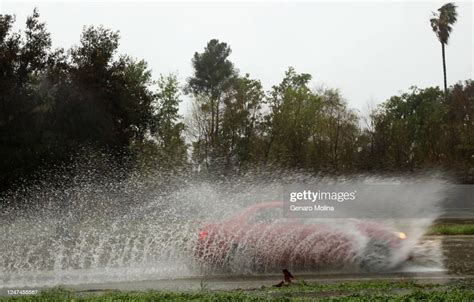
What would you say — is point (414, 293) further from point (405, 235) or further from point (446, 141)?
point (446, 141)

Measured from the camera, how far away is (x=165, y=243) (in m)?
13.5

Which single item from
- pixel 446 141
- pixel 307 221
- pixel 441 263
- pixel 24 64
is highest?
pixel 24 64

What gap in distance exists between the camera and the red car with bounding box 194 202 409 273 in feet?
40.7

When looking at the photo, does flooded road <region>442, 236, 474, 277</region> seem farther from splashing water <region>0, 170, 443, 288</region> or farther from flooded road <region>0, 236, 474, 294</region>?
splashing water <region>0, 170, 443, 288</region>

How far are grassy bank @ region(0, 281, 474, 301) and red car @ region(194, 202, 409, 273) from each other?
280 cm

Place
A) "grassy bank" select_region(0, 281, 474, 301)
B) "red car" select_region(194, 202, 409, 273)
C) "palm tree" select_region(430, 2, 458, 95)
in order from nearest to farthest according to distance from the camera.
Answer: "grassy bank" select_region(0, 281, 474, 301)
"red car" select_region(194, 202, 409, 273)
"palm tree" select_region(430, 2, 458, 95)

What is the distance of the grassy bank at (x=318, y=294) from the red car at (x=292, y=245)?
280cm

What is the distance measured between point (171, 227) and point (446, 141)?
2818cm

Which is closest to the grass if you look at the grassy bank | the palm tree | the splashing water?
the splashing water

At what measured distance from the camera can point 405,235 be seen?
1280 centimetres

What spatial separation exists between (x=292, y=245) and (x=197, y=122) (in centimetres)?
2912

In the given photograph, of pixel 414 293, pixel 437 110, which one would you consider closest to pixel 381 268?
pixel 414 293

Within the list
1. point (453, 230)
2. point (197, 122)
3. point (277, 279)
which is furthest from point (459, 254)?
point (197, 122)

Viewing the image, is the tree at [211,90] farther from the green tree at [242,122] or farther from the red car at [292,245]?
the red car at [292,245]
